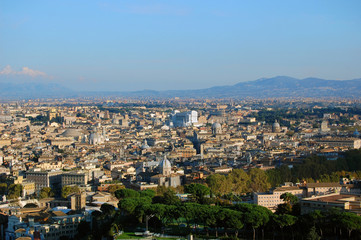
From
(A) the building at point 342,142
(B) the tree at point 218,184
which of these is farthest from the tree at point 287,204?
(A) the building at point 342,142

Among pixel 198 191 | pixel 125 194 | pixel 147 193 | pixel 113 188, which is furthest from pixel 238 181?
pixel 125 194

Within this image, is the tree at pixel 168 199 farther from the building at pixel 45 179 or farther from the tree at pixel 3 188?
the tree at pixel 3 188

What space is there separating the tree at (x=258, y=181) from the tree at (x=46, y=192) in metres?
10.8

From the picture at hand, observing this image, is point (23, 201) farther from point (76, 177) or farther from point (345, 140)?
point (345, 140)

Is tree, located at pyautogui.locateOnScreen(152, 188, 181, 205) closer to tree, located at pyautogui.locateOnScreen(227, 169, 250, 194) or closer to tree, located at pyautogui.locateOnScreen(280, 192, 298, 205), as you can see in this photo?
tree, located at pyautogui.locateOnScreen(280, 192, 298, 205)

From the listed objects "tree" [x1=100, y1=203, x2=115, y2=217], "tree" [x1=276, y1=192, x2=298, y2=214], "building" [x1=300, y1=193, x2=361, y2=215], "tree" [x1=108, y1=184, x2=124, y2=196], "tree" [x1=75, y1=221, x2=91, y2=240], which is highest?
"building" [x1=300, y1=193, x2=361, y2=215]

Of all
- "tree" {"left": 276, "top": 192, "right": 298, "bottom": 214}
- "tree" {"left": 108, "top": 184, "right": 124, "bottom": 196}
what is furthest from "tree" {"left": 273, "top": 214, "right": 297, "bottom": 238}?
"tree" {"left": 108, "top": 184, "right": 124, "bottom": 196}

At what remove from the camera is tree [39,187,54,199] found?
34656mm

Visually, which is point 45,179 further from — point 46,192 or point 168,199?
point 168,199

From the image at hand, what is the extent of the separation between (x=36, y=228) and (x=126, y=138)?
46.4m

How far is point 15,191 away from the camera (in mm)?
35406

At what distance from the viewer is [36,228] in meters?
25.8

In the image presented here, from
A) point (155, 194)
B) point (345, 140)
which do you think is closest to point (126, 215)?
point (155, 194)

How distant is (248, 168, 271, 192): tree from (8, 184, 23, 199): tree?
1244 centimetres
